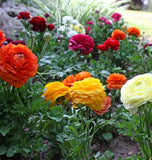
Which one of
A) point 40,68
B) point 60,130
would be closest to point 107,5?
point 40,68

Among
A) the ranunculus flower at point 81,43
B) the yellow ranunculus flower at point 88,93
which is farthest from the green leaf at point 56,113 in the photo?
the ranunculus flower at point 81,43

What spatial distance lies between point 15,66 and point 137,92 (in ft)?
1.52

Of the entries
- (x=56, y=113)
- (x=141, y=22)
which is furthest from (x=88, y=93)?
(x=141, y=22)

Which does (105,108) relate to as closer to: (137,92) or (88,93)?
(88,93)

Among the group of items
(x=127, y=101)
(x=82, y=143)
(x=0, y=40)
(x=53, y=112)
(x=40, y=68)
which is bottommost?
(x=40, y=68)

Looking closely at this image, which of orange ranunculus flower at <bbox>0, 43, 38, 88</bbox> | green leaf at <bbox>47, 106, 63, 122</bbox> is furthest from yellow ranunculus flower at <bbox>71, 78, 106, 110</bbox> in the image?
orange ranunculus flower at <bbox>0, 43, 38, 88</bbox>

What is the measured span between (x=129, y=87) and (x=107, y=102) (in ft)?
1.90

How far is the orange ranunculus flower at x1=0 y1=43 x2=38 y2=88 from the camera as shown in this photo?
81 cm

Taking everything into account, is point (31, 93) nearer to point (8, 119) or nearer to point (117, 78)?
point (8, 119)

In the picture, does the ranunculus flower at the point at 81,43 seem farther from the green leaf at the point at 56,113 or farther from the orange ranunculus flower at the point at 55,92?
the green leaf at the point at 56,113

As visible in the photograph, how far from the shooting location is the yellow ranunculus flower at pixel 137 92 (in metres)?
0.80

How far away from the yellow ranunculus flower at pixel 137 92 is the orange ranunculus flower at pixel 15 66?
378 mm

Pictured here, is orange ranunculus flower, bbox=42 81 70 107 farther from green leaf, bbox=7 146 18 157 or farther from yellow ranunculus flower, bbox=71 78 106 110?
green leaf, bbox=7 146 18 157

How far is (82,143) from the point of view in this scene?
3.21 ft
